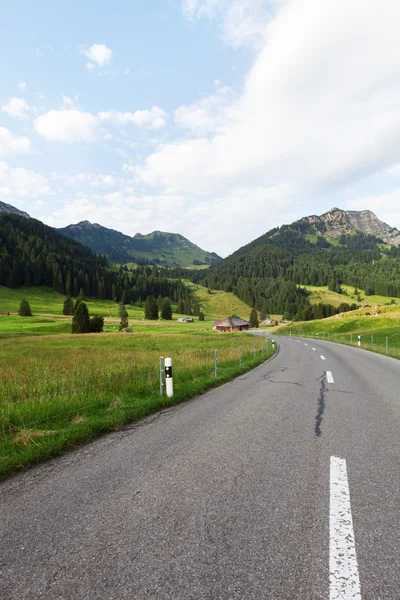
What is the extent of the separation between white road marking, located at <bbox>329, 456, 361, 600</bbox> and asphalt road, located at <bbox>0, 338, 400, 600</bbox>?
1 centimetres

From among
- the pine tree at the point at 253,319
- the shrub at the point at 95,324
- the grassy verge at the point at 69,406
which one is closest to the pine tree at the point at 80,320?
the shrub at the point at 95,324

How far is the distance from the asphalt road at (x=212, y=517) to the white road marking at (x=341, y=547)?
1 centimetres

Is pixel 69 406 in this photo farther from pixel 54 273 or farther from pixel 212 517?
pixel 54 273

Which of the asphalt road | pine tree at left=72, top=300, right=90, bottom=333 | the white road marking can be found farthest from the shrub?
the white road marking

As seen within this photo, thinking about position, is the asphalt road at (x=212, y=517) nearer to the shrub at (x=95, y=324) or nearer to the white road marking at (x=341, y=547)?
the white road marking at (x=341, y=547)

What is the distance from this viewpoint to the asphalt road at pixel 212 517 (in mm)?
2553

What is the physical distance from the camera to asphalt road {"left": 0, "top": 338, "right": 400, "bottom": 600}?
2.55m

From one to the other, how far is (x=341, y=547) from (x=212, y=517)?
4.32ft

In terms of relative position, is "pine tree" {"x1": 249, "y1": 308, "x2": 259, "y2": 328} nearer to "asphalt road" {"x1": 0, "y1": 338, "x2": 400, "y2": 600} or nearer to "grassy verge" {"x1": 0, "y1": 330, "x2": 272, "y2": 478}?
"grassy verge" {"x1": 0, "y1": 330, "x2": 272, "y2": 478}

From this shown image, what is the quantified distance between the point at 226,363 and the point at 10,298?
141179 mm

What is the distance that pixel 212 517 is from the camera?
11.3 ft

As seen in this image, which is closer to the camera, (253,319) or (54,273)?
(253,319)

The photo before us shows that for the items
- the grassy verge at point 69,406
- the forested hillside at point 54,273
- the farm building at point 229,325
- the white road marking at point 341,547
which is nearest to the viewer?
the white road marking at point 341,547

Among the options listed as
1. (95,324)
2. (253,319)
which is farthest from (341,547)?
(253,319)
